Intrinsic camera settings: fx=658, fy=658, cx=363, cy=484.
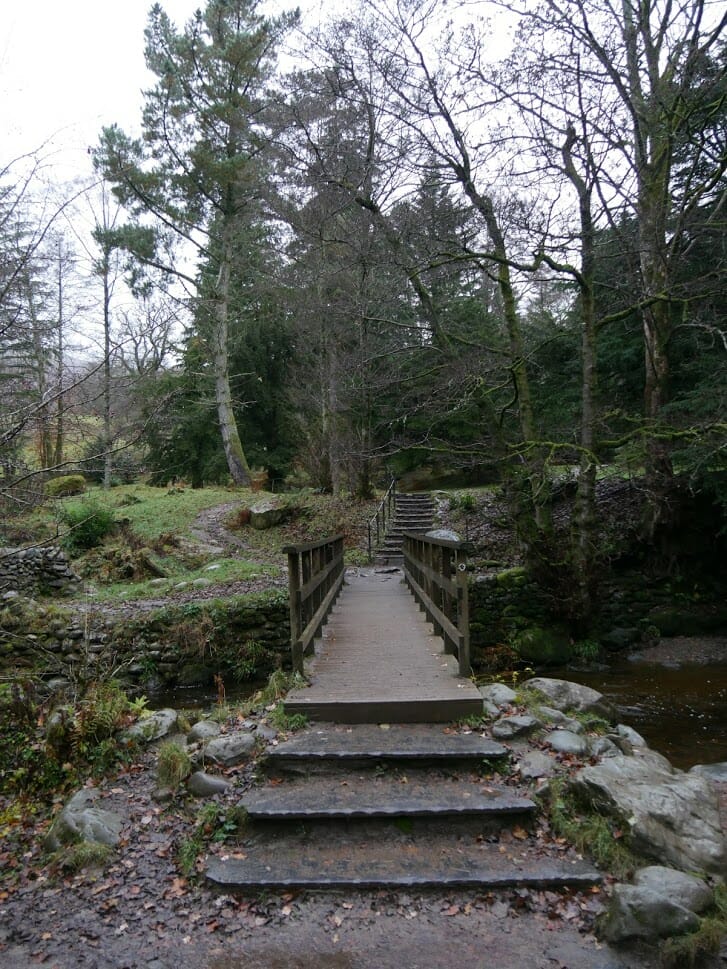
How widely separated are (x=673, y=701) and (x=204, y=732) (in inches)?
263

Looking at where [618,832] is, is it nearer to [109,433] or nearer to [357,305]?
[109,433]

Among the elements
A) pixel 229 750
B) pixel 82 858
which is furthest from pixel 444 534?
pixel 82 858

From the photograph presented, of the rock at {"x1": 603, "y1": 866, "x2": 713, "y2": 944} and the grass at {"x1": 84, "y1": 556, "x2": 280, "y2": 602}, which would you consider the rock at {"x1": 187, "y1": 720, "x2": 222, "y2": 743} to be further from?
the grass at {"x1": 84, "y1": 556, "x2": 280, "y2": 602}

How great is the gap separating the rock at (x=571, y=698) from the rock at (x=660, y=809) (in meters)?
1.36

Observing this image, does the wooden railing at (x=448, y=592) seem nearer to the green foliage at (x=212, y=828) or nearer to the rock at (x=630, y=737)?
the rock at (x=630, y=737)

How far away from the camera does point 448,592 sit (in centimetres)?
661

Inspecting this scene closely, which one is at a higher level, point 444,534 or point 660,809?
point 444,534

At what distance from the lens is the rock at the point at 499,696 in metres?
5.23

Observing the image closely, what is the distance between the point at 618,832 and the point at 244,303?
2339 cm

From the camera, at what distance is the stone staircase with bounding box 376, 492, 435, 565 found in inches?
657

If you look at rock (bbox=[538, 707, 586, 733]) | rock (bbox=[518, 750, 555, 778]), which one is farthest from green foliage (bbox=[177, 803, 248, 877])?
rock (bbox=[538, 707, 586, 733])

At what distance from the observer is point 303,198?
1659 centimetres

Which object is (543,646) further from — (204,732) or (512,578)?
(204,732)

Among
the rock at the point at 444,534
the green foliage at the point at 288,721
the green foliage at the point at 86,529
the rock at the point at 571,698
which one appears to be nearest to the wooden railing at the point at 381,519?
the rock at the point at 444,534
